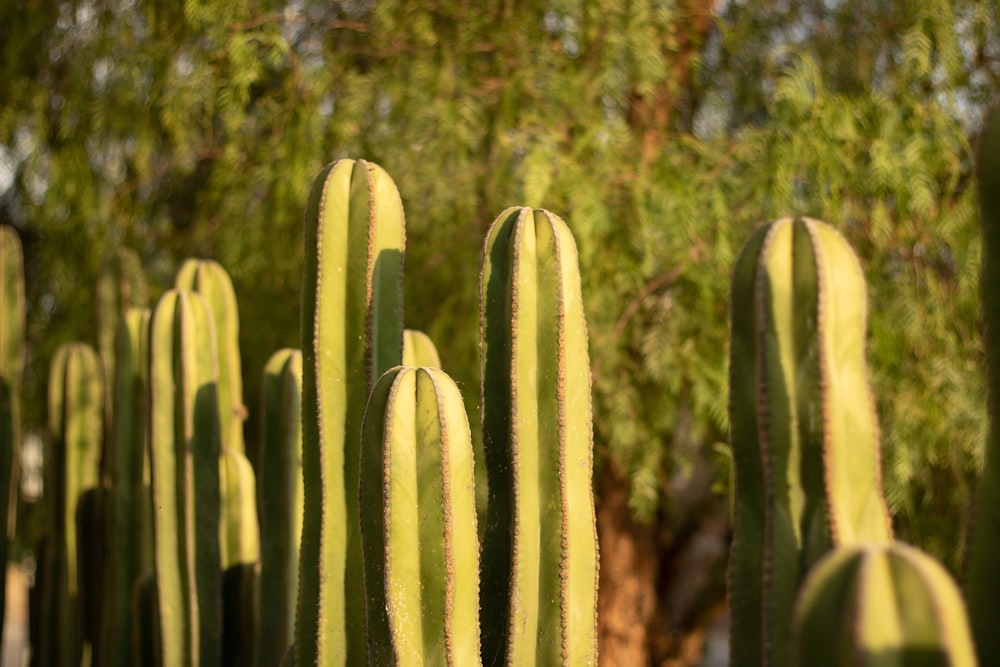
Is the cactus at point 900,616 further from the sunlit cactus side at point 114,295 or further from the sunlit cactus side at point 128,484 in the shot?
the sunlit cactus side at point 114,295

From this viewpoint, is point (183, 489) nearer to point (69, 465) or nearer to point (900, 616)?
point (69, 465)

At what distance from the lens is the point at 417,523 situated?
1856 millimetres

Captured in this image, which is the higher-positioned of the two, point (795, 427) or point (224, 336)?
point (224, 336)

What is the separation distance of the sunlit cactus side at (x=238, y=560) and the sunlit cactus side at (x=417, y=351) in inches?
29.6

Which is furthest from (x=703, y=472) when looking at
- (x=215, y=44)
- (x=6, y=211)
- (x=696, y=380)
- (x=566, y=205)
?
(x=6, y=211)

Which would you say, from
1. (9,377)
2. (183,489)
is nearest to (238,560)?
(183,489)

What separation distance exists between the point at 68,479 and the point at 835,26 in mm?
3608

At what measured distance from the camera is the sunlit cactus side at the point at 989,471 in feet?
4.57

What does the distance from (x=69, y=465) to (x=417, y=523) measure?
2231 mm

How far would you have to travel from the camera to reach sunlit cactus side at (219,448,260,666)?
9.63 ft

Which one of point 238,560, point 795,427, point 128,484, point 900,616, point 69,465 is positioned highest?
point 69,465

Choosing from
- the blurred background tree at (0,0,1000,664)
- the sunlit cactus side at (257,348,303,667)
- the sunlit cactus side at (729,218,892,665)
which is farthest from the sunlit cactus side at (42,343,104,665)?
the sunlit cactus side at (729,218,892,665)

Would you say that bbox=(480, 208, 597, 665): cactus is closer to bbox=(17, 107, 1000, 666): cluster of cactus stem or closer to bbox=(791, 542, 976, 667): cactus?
bbox=(17, 107, 1000, 666): cluster of cactus stem

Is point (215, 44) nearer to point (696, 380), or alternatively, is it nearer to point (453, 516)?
point (696, 380)
